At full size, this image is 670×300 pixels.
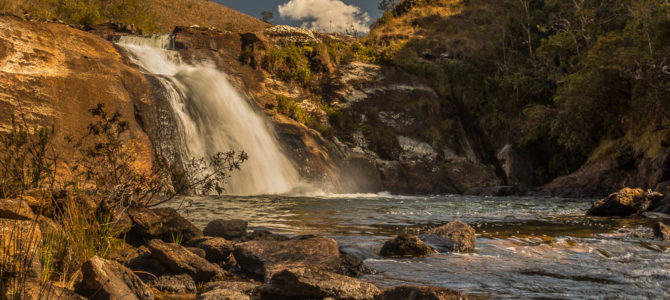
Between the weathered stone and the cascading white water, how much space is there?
14597 mm

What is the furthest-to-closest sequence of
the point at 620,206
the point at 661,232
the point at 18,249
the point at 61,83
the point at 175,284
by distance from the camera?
the point at 61,83 → the point at 620,206 → the point at 661,232 → the point at 175,284 → the point at 18,249

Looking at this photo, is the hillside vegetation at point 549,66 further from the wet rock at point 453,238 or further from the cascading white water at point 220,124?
the wet rock at point 453,238

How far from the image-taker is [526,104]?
111 ft

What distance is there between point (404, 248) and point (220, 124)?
602 inches

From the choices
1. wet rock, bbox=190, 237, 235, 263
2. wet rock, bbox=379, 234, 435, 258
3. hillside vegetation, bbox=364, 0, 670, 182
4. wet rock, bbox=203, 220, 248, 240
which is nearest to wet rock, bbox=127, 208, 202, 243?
wet rock, bbox=203, 220, 248, 240

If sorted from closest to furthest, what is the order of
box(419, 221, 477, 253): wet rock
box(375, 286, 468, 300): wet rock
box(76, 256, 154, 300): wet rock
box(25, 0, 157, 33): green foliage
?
box(76, 256, 154, 300): wet rock
box(375, 286, 468, 300): wet rock
box(419, 221, 477, 253): wet rock
box(25, 0, 157, 33): green foliage

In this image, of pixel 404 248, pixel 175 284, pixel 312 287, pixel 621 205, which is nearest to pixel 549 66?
pixel 621 205

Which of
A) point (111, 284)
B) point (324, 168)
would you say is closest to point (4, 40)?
point (324, 168)

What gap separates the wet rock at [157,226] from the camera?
6.33 m

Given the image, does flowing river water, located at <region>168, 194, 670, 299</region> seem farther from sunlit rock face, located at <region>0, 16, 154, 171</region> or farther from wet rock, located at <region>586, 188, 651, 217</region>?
sunlit rock face, located at <region>0, 16, 154, 171</region>

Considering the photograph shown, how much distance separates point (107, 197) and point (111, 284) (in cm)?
284

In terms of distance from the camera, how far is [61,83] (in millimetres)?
16312

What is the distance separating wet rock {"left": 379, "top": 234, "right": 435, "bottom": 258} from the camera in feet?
22.2

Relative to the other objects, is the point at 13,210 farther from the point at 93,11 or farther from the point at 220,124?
the point at 93,11
